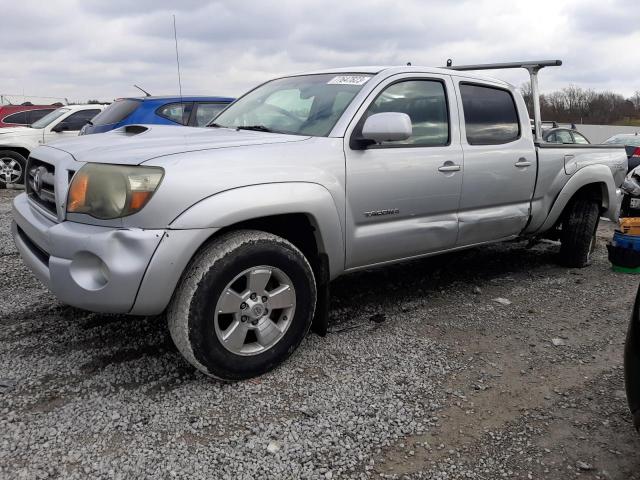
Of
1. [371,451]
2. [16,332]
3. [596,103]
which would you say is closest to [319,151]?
[371,451]

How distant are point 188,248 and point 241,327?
0.53 meters

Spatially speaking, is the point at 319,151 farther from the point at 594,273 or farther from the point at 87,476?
the point at 594,273

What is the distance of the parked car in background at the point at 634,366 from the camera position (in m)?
1.94

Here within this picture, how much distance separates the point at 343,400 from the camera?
2746 millimetres

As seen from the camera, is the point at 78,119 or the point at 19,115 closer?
the point at 78,119

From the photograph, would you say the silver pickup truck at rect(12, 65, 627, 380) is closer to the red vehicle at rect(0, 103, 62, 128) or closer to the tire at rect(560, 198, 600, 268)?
the tire at rect(560, 198, 600, 268)

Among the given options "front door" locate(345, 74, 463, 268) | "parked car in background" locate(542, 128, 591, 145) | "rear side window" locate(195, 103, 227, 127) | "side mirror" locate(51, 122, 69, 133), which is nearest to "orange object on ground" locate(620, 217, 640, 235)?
"front door" locate(345, 74, 463, 268)

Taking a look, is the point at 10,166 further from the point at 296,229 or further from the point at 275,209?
the point at 275,209

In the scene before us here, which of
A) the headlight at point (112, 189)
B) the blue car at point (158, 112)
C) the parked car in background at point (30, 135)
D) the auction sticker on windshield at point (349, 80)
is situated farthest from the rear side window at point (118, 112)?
the headlight at point (112, 189)

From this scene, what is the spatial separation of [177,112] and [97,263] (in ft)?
19.0

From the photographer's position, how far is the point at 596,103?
1836 inches

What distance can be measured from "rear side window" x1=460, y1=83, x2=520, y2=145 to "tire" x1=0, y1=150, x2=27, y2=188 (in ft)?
30.1

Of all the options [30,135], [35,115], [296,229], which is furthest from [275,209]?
[35,115]

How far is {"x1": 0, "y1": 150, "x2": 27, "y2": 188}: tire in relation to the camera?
10.3 m
